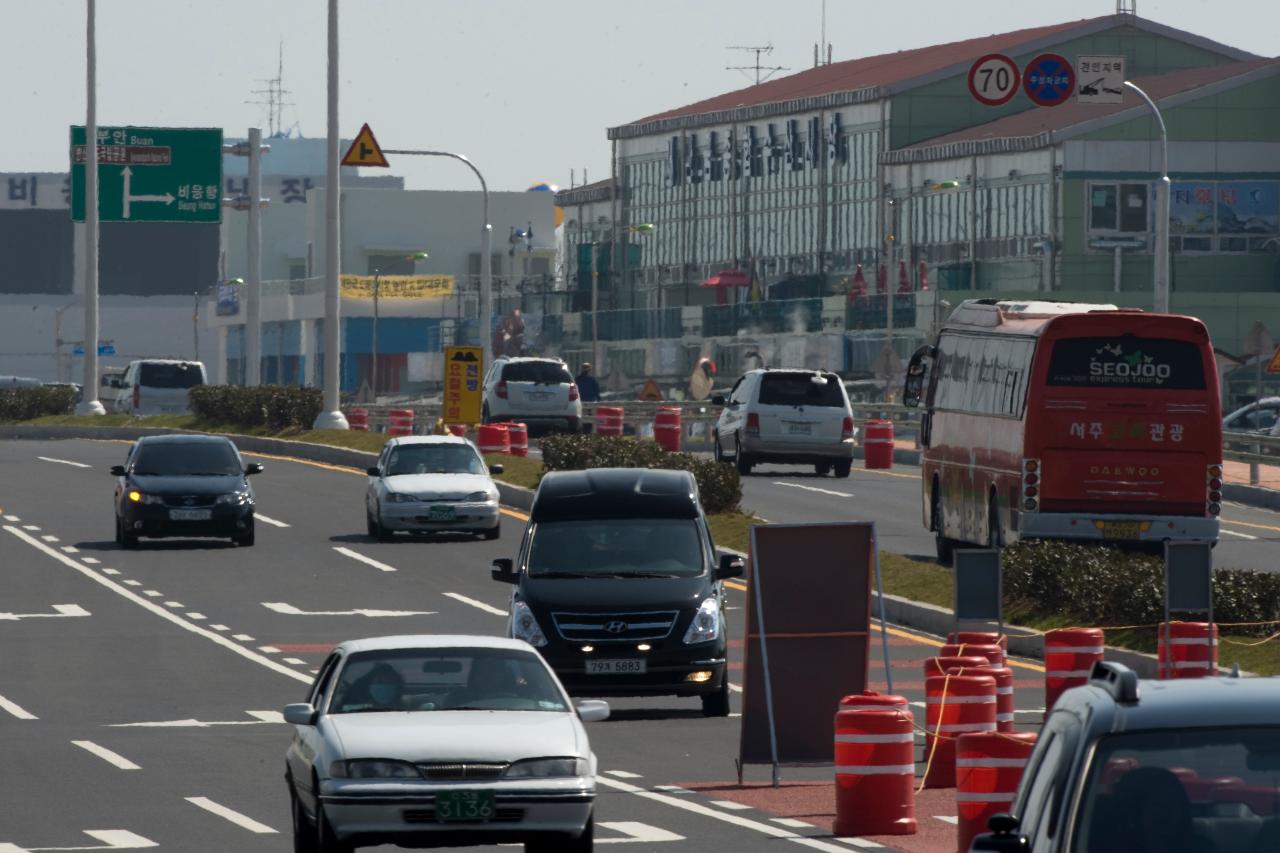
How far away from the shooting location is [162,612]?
30.3 m

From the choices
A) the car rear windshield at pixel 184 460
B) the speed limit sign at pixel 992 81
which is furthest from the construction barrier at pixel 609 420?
the car rear windshield at pixel 184 460

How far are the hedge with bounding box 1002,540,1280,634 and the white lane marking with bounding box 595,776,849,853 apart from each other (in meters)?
8.65

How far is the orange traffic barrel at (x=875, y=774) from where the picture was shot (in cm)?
1533

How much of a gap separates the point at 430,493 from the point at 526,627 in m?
16.9

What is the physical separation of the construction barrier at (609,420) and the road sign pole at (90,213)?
56.9 ft

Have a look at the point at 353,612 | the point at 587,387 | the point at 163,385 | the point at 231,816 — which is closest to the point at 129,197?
the point at 163,385

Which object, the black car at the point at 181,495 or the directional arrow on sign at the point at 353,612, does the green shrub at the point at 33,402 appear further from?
the directional arrow on sign at the point at 353,612

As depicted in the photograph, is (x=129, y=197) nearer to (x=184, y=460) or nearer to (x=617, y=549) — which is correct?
(x=184, y=460)

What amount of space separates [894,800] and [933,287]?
8391cm

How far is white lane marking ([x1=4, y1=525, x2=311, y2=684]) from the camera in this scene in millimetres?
25375

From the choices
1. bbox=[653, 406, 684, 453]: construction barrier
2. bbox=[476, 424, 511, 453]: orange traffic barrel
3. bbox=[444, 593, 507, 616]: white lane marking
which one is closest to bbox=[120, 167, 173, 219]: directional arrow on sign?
bbox=[653, 406, 684, 453]: construction barrier

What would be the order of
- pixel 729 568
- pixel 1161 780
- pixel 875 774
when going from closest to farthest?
pixel 1161 780
pixel 875 774
pixel 729 568

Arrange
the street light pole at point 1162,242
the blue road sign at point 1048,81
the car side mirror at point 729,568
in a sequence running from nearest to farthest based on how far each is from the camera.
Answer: the car side mirror at point 729,568, the street light pole at point 1162,242, the blue road sign at point 1048,81

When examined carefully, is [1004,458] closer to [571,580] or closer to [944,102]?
[571,580]
